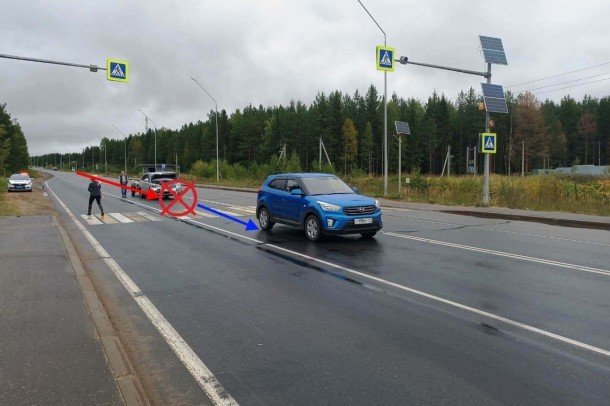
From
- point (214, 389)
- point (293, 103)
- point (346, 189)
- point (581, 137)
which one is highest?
point (293, 103)

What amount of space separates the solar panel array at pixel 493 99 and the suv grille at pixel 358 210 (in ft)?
41.1

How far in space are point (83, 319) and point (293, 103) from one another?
11767cm

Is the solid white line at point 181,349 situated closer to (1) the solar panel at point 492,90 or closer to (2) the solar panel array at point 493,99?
(2) the solar panel array at point 493,99

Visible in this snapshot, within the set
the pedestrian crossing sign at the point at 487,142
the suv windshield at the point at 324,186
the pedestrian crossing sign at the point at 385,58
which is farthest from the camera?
the pedestrian crossing sign at the point at 487,142

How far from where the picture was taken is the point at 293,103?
120438mm

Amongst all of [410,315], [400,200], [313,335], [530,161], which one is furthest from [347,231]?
[530,161]

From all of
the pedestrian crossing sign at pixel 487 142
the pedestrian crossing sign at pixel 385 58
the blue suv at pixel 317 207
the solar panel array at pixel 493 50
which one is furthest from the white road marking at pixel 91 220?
the solar panel array at pixel 493 50

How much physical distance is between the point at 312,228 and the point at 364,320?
6.24 metres

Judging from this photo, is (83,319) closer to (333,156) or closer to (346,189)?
(346,189)

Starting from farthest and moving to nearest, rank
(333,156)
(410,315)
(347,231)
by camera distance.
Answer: (333,156)
(347,231)
(410,315)

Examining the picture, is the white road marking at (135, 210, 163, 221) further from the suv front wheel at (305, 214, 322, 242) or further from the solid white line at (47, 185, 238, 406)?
the solid white line at (47, 185, 238, 406)

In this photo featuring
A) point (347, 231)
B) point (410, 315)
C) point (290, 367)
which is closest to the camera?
point (290, 367)

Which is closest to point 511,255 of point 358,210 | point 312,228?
point 358,210

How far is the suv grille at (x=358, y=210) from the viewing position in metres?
11.5
